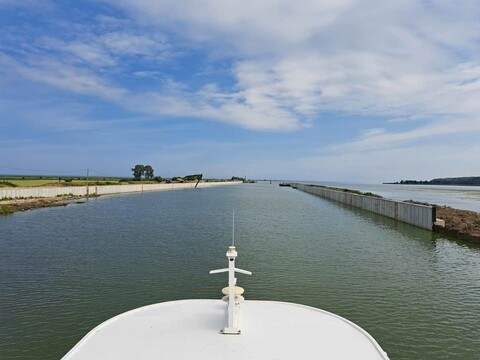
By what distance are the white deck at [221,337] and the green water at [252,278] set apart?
2.70 meters

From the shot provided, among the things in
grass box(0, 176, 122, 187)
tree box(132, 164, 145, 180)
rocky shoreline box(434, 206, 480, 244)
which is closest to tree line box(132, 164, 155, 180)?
tree box(132, 164, 145, 180)

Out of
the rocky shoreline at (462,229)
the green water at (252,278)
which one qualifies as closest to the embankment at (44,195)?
the green water at (252,278)

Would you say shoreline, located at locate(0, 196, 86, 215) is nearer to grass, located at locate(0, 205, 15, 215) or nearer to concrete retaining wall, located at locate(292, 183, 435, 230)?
grass, located at locate(0, 205, 15, 215)

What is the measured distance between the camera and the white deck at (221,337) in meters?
6.11

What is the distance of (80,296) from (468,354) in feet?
40.4

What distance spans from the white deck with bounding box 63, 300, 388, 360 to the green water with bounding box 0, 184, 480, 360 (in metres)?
2.70

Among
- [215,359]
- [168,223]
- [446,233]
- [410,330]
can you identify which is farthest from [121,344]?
[446,233]

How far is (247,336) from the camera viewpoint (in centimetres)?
671

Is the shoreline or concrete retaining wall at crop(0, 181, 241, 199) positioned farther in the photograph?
concrete retaining wall at crop(0, 181, 241, 199)

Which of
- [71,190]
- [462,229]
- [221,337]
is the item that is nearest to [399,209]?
[462,229]

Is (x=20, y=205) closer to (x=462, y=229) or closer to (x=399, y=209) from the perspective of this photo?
(x=399, y=209)

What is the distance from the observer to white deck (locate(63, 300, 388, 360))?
611 centimetres

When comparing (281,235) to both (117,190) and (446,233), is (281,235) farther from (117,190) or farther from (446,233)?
(117,190)

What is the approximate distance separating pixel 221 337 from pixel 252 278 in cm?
910
